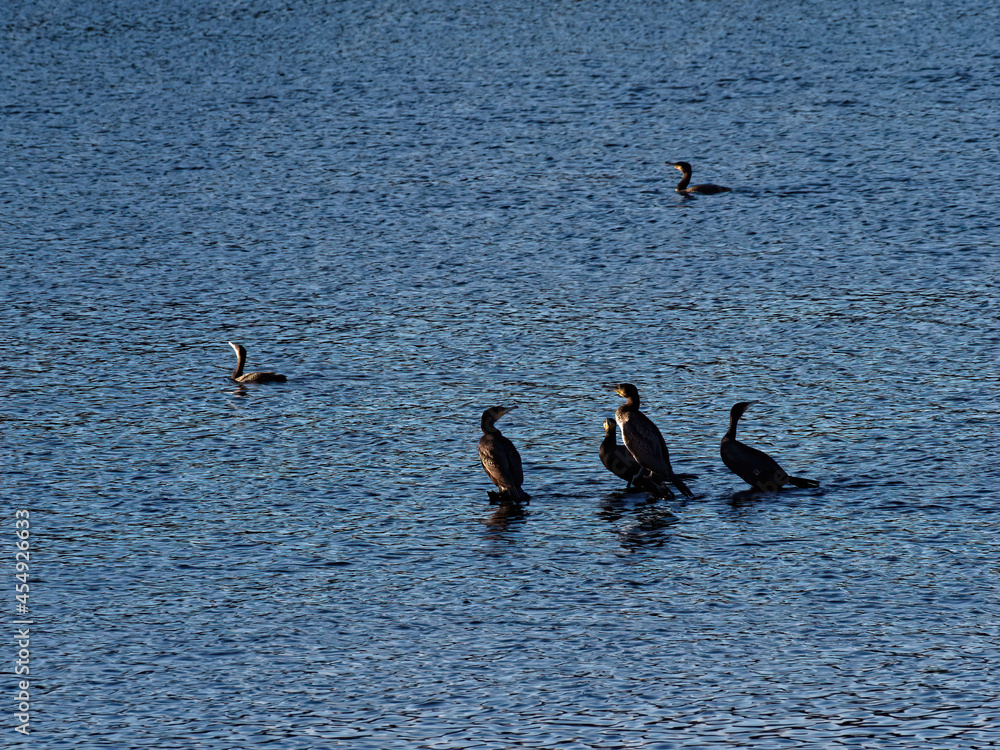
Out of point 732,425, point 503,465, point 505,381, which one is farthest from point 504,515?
point 505,381

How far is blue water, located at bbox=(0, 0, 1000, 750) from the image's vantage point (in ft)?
44.3

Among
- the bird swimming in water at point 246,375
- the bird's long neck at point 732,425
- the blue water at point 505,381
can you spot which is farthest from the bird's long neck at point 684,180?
the bird's long neck at point 732,425

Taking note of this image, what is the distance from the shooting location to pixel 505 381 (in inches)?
885

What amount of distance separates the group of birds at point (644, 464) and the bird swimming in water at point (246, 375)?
196 inches

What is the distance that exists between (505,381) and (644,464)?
15.1ft

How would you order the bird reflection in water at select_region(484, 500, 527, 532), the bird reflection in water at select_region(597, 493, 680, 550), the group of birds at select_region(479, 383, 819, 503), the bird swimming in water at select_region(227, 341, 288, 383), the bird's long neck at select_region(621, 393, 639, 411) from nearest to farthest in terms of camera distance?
the bird reflection in water at select_region(597, 493, 680, 550), the bird reflection in water at select_region(484, 500, 527, 532), the group of birds at select_region(479, 383, 819, 503), the bird's long neck at select_region(621, 393, 639, 411), the bird swimming in water at select_region(227, 341, 288, 383)

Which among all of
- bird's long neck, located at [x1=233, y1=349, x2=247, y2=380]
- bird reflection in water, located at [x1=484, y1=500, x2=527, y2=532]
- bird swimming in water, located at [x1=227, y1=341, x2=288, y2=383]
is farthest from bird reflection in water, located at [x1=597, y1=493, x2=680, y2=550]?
bird's long neck, located at [x1=233, y1=349, x2=247, y2=380]

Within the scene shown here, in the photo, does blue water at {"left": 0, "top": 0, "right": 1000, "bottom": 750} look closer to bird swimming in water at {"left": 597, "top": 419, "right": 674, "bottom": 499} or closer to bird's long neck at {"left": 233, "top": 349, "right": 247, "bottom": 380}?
bird swimming in water at {"left": 597, "top": 419, "right": 674, "bottom": 499}

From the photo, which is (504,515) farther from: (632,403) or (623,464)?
(632,403)

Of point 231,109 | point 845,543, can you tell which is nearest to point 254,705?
point 845,543

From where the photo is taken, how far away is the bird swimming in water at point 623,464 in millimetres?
18297

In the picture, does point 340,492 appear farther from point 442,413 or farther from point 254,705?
point 254,705

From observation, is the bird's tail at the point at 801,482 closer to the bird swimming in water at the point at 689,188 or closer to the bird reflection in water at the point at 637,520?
the bird reflection in water at the point at 637,520

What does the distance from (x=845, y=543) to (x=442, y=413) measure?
21.7 feet
